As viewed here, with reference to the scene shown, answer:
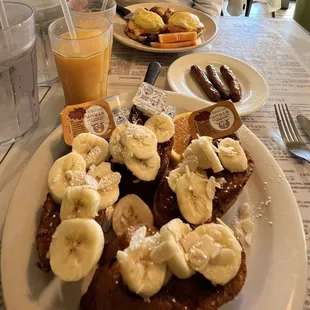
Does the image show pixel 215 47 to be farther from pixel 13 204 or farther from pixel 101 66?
pixel 13 204

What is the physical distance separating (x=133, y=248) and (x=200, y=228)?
118mm

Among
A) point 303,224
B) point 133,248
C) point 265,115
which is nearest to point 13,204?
point 133,248

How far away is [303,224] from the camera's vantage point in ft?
2.73

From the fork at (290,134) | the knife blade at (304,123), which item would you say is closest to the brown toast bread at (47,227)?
the fork at (290,134)

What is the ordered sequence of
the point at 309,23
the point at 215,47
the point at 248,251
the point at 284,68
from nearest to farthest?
1. the point at 248,251
2. the point at 284,68
3. the point at 215,47
4. the point at 309,23

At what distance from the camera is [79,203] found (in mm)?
649

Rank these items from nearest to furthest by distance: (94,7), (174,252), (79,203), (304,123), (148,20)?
1. (174,252)
2. (79,203)
3. (304,123)
4. (94,7)
5. (148,20)

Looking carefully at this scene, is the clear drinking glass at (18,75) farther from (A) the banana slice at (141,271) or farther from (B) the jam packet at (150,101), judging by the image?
(A) the banana slice at (141,271)

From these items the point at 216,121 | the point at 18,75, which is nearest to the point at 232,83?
the point at 216,121

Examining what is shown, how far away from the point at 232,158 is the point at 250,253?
21 centimetres

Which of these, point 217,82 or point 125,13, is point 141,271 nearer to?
point 217,82

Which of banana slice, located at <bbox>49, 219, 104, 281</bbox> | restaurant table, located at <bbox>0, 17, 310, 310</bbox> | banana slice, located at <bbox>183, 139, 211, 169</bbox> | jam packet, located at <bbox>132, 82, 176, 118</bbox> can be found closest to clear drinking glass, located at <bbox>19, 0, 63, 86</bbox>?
restaurant table, located at <bbox>0, 17, 310, 310</bbox>

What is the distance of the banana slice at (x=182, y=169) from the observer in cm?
75

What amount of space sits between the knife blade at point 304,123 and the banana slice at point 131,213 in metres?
0.61
